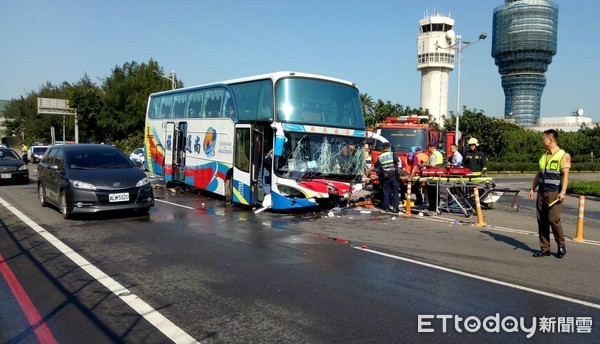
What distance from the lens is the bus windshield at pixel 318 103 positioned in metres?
12.4

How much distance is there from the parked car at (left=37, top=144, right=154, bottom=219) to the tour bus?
9.75 ft

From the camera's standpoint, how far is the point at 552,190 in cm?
796

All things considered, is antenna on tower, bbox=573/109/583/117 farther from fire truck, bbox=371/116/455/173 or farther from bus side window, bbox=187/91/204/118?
bus side window, bbox=187/91/204/118

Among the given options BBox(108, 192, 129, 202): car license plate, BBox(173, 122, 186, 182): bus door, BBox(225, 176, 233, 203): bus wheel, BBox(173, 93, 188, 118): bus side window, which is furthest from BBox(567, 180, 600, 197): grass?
BBox(108, 192, 129, 202): car license plate

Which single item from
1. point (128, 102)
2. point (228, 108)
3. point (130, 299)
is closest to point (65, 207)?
point (228, 108)

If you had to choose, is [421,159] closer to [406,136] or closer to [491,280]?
[406,136]

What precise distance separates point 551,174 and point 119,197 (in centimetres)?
869

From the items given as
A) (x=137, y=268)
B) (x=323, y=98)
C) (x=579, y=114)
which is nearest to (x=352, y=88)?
(x=323, y=98)

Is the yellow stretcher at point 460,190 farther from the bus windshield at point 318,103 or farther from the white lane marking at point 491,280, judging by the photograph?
the white lane marking at point 491,280

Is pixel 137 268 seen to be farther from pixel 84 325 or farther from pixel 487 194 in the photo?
pixel 487 194

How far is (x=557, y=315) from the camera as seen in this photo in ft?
17.3

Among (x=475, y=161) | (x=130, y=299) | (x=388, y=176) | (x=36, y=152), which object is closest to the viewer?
(x=130, y=299)

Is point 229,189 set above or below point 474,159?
below

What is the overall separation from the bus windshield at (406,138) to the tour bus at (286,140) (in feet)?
24.8
